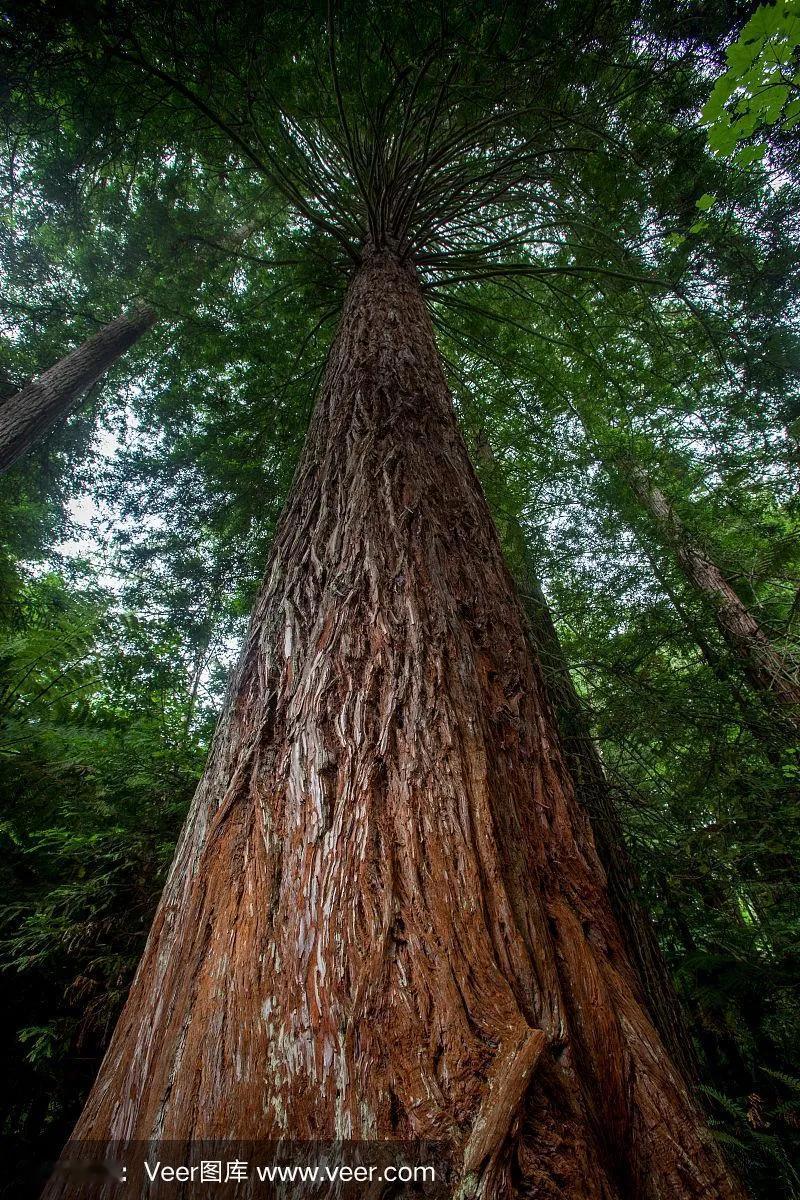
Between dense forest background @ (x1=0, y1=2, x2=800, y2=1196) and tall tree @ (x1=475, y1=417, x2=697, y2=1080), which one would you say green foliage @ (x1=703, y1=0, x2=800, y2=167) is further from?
tall tree @ (x1=475, y1=417, x2=697, y2=1080)

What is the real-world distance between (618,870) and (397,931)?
7.77ft

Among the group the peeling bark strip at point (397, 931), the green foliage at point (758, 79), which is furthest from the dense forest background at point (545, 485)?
the peeling bark strip at point (397, 931)

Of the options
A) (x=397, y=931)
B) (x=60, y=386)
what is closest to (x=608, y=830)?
(x=397, y=931)

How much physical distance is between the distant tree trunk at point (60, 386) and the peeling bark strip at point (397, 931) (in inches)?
270

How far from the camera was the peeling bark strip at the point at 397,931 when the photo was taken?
0.73 metres

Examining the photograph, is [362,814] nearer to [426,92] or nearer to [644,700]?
[644,700]

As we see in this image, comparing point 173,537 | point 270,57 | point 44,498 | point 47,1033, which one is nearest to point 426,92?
point 270,57

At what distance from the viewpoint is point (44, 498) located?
833 cm

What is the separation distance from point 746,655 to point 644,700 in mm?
1226

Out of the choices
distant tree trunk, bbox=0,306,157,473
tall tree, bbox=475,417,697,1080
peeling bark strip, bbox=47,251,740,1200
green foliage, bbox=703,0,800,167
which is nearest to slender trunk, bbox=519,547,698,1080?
tall tree, bbox=475,417,697,1080

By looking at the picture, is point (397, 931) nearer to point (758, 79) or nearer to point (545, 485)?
point (758, 79)

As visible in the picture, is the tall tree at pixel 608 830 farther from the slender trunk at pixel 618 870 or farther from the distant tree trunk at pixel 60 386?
the distant tree trunk at pixel 60 386

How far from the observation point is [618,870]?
2.68 metres

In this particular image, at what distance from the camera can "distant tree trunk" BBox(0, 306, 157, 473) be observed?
627cm
